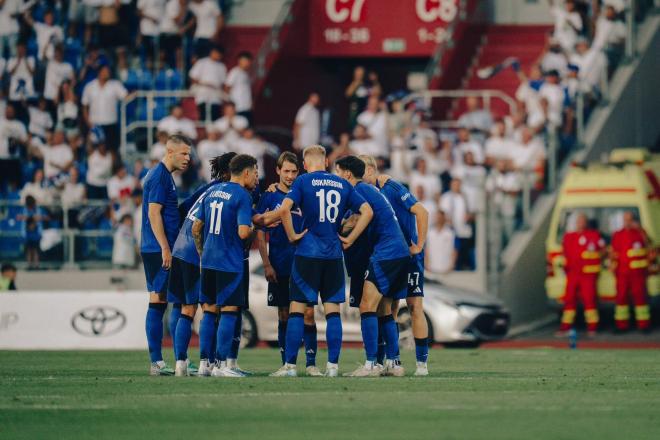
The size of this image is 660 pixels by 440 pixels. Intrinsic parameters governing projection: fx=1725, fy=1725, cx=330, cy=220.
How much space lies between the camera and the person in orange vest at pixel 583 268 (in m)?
27.3

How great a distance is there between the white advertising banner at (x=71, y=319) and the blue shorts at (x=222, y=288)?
9.40 meters

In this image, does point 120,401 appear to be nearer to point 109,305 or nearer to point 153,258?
point 153,258

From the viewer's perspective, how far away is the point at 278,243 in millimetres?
16578

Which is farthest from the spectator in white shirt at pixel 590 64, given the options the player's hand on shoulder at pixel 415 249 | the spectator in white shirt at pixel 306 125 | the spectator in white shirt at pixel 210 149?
the player's hand on shoulder at pixel 415 249

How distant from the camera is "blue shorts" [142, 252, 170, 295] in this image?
1634 centimetres

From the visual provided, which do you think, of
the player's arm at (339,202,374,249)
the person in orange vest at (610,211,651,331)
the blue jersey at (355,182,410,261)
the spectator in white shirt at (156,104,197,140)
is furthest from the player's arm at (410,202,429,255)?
the spectator in white shirt at (156,104,197,140)

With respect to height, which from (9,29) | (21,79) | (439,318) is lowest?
(439,318)

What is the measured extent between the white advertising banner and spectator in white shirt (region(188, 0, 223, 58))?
924cm

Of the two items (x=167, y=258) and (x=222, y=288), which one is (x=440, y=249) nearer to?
(x=167, y=258)

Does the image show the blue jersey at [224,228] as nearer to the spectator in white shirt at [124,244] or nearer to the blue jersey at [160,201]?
the blue jersey at [160,201]

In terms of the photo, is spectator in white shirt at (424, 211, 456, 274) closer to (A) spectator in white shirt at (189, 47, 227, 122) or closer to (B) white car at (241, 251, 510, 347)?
(B) white car at (241, 251, 510, 347)

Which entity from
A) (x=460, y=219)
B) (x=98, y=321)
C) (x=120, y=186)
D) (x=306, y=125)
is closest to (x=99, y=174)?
(x=120, y=186)

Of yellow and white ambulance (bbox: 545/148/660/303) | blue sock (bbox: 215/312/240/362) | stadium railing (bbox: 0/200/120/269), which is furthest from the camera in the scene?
stadium railing (bbox: 0/200/120/269)

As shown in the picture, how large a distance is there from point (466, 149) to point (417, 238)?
13096 millimetres
